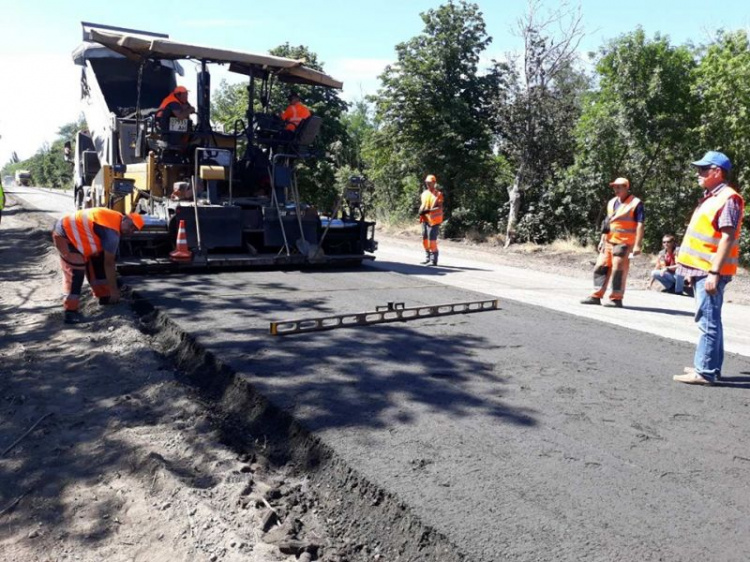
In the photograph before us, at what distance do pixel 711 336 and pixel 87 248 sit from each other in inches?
231

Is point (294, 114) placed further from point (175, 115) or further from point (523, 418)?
point (523, 418)

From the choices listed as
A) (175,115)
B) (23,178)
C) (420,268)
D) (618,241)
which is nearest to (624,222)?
(618,241)

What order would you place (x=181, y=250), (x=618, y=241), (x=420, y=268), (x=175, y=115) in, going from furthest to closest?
(x=420, y=268) < (x=175, y=115) < (x=181, y=250) < (x=618, y=241)

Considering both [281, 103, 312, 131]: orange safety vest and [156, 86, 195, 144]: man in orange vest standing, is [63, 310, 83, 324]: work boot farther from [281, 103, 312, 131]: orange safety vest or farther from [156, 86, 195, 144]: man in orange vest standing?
[281, 103, 312, 131]: orange safety vest

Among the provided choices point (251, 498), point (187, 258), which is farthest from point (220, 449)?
point (187, 258)

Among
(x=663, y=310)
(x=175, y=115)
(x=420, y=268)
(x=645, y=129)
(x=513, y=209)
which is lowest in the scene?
(x=420, y=268)

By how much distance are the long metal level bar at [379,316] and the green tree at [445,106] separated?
12583 millimetres

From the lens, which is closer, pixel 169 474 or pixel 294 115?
pixel 169 474

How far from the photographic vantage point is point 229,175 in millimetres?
9836

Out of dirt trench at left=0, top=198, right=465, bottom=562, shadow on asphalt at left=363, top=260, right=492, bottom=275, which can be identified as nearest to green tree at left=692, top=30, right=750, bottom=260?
shadow on asphalt at left=363, top=260, right=492, bottom=275

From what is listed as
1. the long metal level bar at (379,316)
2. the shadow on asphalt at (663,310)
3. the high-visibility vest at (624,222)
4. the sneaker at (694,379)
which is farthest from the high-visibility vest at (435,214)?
the sneaker at (694,379)

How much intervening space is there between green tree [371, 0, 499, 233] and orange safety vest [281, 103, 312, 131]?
9.40 m

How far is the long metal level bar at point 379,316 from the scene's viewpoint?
5.99 metres

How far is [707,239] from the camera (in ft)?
16.1
